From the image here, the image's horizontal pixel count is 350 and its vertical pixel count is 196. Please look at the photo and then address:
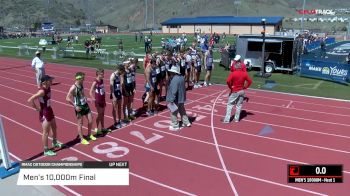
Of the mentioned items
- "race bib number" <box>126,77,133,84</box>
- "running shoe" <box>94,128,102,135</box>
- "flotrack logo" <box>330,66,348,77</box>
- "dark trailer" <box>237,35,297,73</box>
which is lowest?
"running shoe" <box>94,128,102,135</box>

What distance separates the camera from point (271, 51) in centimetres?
2139

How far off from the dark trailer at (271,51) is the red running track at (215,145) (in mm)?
6780

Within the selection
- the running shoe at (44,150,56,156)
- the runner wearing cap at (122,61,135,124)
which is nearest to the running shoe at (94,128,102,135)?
the runner wearing cap at (122,61,135,124)

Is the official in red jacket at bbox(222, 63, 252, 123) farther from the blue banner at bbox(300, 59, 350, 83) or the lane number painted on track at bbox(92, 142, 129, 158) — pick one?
the blue banner at bbox(300, 59, 350, 83)

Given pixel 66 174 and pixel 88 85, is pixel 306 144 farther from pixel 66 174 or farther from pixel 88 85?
pixel 88 85

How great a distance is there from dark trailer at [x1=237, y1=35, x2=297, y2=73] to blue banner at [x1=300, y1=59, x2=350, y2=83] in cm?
88

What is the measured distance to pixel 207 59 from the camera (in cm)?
1656

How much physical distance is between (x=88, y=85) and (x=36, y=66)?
9.59ft

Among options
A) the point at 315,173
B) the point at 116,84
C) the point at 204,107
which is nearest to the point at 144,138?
the point at 116,84

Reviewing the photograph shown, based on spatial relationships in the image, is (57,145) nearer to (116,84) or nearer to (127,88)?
(116,84)

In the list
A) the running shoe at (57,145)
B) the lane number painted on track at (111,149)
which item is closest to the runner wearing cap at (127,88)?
the lane number painted on track at (111,149)

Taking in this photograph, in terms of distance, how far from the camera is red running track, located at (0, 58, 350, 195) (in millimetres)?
7262

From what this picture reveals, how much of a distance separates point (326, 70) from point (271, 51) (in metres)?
3.18

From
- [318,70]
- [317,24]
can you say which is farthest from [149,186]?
[317,24]
